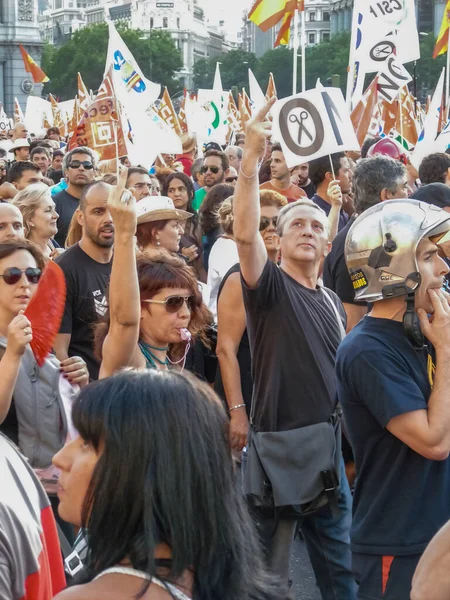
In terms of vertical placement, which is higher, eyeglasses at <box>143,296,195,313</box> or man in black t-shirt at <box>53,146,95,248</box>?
man in black t-shirt at <box>53,146,95,248</box>

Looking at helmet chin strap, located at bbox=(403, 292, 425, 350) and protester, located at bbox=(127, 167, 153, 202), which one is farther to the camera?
protester, located at bbox=(127, 167, 153, 202)

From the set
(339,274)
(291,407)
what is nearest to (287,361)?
(291,407)

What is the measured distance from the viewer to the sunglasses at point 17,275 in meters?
4.09

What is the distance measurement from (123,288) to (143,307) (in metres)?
0.47

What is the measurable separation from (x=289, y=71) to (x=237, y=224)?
3765 inches

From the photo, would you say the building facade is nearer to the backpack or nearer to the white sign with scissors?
the white sign with scissors

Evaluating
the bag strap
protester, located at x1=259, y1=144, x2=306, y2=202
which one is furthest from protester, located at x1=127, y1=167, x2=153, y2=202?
the bag strap

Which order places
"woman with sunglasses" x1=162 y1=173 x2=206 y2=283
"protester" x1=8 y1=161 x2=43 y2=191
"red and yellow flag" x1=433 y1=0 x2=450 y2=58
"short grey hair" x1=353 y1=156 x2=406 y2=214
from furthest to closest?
"red and yellow flag" x1=433 y1=0 x2=450 y2=58 → "protester" x1=8 y1=161 x2=43 y2=191 → "woman with sunglasses" x1=162 y1=173 x2=206 y2=283 → "short grey hair" x1=353 y1=156 x2=406 y2=214

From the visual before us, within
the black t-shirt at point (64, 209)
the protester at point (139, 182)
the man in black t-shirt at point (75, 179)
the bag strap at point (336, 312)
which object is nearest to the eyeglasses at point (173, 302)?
the bag strap at point (336, 312)

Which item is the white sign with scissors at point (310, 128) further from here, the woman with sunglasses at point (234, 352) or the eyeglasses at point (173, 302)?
the eyeglasses at point (173, 302)

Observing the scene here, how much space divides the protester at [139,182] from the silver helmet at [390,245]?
5.42m

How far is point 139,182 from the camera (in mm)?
8852

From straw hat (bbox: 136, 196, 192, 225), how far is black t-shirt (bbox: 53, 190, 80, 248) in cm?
295

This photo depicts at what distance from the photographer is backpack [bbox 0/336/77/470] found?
4090 millimetres
